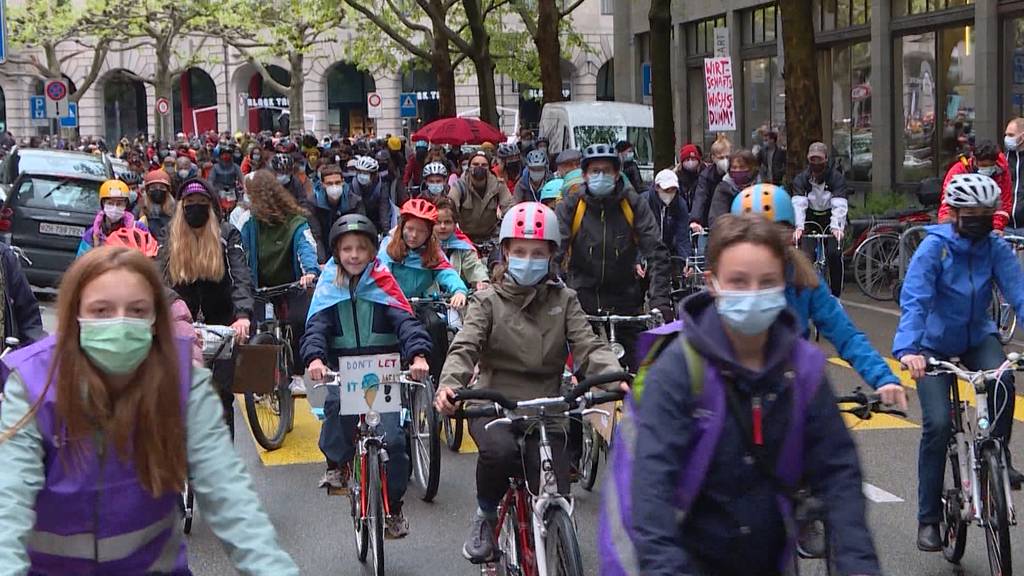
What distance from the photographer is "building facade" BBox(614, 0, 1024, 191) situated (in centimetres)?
2409

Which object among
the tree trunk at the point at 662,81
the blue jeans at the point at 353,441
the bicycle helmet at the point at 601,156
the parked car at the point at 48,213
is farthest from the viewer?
the tree trunk at the point at 662,81

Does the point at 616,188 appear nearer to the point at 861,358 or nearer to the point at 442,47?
the point at 861,358

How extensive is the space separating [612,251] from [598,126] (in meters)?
23.0

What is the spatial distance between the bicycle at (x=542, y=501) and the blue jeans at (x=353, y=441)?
122 centimetres

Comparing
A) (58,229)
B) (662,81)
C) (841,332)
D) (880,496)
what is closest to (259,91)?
(662,81)

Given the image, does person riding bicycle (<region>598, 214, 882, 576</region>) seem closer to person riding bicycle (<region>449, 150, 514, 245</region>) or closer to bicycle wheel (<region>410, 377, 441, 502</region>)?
bicycle wheel (<region>410, 377, 441, 502</region>)

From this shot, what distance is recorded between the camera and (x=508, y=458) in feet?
18.9

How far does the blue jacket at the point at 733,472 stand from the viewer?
3477mm

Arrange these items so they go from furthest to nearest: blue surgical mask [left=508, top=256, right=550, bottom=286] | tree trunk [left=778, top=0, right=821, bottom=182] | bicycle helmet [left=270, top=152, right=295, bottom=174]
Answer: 1. tree trunk [left=778, top=0, right=821, bottom=182]
2. bicycle helmet [left=270, top=152, right=295, bottom=174]
3. blue surgical mask [left=508, top=256, right=550, bottom=286]

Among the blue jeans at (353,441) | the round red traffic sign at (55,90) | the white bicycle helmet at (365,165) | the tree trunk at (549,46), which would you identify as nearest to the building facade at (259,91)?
the round red traffic sign at (55,90)

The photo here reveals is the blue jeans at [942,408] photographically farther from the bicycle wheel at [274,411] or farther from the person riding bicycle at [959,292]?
the bicycle wheel at [274,411]

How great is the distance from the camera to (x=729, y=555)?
11.7 ft

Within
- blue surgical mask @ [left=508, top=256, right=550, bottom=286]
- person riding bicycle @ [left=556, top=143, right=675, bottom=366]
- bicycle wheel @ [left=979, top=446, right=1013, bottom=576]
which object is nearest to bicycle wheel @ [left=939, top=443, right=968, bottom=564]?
bicycle wheel @ [left=979, top=446, right=1013, bottom=576]

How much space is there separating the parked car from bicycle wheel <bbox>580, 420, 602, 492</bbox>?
40.0 feet
